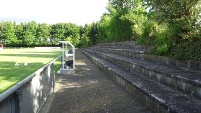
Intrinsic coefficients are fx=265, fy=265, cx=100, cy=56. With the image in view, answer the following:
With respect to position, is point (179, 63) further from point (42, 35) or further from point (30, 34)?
point (42, 35)

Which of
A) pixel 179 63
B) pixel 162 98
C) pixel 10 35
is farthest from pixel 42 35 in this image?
pixel 162 98

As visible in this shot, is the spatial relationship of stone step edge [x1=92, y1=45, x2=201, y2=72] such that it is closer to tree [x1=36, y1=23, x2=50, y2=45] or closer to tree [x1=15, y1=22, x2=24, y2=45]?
tree [x1=15, y1=22, x2=24, y2=45]

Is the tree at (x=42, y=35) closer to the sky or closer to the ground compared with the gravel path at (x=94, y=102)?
closer to the sky

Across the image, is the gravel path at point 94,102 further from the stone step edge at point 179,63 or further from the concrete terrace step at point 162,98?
the stone step edge at point 179,63

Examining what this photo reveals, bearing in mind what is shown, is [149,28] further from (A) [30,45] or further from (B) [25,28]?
(B) [25,28]

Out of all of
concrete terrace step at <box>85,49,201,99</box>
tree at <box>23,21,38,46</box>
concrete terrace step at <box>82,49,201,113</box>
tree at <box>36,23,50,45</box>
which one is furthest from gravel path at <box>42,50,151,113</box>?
tree at <box>36,23,50,45</box>

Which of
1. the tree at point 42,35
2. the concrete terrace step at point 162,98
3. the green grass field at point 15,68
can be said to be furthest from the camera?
the tree at point 42,35

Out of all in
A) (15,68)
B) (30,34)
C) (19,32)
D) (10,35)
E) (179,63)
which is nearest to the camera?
(179,63)

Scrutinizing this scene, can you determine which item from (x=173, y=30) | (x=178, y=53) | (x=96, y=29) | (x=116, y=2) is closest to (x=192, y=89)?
(x=178, y=53)

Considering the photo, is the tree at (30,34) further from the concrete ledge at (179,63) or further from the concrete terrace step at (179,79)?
the concrete terrace step at (179,79)

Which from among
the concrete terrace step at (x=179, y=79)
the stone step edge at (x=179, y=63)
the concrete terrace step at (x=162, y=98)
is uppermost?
the stone step edge at (x=179, y=63)

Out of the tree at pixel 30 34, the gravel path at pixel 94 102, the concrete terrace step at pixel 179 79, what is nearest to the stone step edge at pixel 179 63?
the concrete terrace step at pixel 179 79

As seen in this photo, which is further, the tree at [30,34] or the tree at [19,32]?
the tree at [19,32]

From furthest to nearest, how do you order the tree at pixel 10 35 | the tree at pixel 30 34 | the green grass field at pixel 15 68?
the tree at pixel 30 34 < the tree at pixel 10 35 < the green grass field at pixel 15 68
